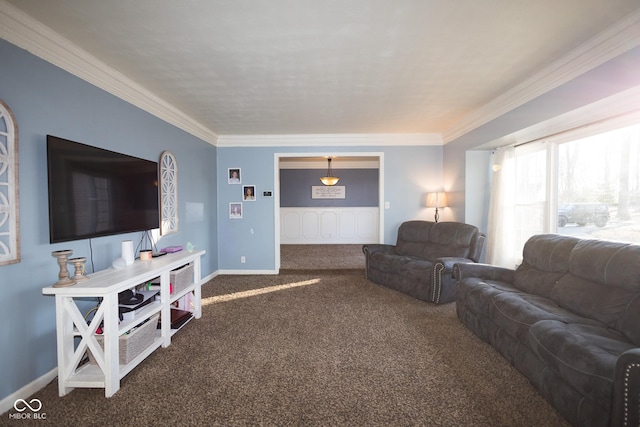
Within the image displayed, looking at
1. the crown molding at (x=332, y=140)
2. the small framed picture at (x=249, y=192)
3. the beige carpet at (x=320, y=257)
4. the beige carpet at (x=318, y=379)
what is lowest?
the beige carpet at (x=318, y=379)

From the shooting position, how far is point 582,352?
4.74ft

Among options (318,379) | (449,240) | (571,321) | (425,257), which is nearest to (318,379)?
(318,379)

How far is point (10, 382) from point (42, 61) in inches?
85.0

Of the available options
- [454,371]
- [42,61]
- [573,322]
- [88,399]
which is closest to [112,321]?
[88,399]

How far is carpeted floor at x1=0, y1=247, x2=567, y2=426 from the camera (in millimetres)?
1602

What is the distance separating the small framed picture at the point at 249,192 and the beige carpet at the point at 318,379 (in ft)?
7.42

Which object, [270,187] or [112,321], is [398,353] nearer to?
[112,321]

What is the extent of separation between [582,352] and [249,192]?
177 inches

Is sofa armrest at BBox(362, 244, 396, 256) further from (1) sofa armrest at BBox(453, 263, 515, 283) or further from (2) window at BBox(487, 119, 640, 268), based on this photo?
(1) sofa armrest at BBox(453, 263, 515, 283)

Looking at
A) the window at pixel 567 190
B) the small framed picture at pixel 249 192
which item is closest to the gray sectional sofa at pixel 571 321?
the window at pixel 567 190

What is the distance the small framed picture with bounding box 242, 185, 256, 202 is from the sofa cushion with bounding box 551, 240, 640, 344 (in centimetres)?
422

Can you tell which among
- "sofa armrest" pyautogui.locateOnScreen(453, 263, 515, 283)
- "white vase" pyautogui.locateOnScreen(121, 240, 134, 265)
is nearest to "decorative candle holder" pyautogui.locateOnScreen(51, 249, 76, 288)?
"white vase" pyautogui.locateOnScreen(121, 240, 134, 265)

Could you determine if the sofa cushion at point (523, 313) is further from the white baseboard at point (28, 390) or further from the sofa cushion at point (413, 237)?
the white baseboard at point (28, 390)

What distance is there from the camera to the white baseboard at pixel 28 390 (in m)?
1.66
